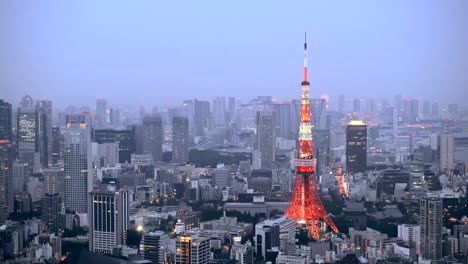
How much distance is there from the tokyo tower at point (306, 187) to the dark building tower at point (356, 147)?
61.4 inches

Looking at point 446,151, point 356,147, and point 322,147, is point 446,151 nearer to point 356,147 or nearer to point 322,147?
point 322,147

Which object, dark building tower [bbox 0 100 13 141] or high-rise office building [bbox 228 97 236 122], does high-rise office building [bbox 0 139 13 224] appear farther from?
high-rise office building [bbox 228 97 236 122]

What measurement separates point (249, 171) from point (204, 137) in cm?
114

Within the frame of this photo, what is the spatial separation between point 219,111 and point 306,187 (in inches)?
100

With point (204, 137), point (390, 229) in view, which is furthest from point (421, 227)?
point (204, 137)

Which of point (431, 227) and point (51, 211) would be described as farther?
point (51, 211)

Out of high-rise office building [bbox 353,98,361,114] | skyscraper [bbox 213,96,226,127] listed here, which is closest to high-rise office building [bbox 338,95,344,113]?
high-rise office building [bbox 353,98,361,114]

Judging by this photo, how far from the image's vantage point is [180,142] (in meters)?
12.2

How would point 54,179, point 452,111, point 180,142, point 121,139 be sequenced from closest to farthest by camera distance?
point 452,111
point 54,179
point 121,139
point 180,142

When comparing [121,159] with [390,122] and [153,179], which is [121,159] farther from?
[390,122]

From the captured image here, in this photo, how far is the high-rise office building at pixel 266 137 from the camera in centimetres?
1147

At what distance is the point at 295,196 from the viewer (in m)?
8.51

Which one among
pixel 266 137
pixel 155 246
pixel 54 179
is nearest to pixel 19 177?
pixel 54 179

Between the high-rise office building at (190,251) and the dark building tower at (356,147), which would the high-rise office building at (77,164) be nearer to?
the high-rise office building at (190,251)
